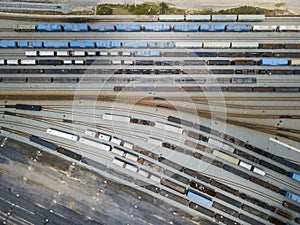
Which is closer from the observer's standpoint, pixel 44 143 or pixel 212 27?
pixel 44 143

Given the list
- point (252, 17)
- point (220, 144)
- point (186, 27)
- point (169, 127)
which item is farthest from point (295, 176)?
point (186, 27)

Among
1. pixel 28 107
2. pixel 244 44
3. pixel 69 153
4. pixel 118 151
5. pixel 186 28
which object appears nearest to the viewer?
pixel 118 151

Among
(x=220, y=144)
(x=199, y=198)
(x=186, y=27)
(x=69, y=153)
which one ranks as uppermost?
(x=186, y=27)

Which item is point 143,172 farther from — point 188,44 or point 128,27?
point 128,27

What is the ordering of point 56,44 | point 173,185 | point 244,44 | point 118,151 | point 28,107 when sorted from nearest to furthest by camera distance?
point 173,185
point 118,151
point 28,107
point 244,44
point 56,44

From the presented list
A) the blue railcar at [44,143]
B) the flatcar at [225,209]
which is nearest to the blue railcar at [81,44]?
→ the blue railcar at [44,143]

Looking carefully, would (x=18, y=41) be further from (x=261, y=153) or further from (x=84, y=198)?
(x=261, y=153)

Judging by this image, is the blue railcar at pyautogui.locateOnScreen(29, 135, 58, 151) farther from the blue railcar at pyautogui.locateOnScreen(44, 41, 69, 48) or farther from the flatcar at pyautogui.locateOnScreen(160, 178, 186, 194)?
the flatcar at pyautogui.locateOnScreen(160, 178, 186, 194)

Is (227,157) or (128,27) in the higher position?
(128,27)

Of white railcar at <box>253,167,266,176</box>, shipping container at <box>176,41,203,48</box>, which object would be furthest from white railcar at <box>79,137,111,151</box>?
white railcar at <box>253,167,266,176</box>
